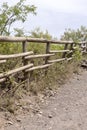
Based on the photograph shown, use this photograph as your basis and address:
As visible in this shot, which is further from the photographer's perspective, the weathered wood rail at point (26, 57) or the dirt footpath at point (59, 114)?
the weathered wood rail at point (26, 57)

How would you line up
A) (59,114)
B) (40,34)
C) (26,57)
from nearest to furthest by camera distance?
(59,114) < (26,57) < (40,34)

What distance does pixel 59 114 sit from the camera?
778 centimetres

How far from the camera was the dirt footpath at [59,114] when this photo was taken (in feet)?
22.7

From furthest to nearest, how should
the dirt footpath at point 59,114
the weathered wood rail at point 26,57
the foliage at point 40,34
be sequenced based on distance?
the foliage at point 40,34 → the weathered wood rail at point 26,57 → the dirt footpath at point 59,114

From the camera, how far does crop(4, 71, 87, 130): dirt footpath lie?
22.7 feet

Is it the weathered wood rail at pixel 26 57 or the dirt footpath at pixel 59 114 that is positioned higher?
the weathered wood rail at pixel 26 57

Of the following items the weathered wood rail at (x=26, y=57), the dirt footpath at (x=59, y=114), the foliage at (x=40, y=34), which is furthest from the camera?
the foliage at (x=40, y=34)

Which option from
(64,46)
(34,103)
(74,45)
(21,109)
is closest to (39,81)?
(34,103)

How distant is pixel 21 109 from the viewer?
771 centimetres

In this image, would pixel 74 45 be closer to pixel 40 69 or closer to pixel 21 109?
pixel 40 69

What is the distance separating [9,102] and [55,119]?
951 millimetres

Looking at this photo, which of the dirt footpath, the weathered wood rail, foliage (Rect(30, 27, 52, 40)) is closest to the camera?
the dirt footpath

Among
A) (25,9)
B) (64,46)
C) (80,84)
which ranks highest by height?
(25,9)

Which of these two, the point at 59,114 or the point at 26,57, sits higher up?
the point at 26,57
